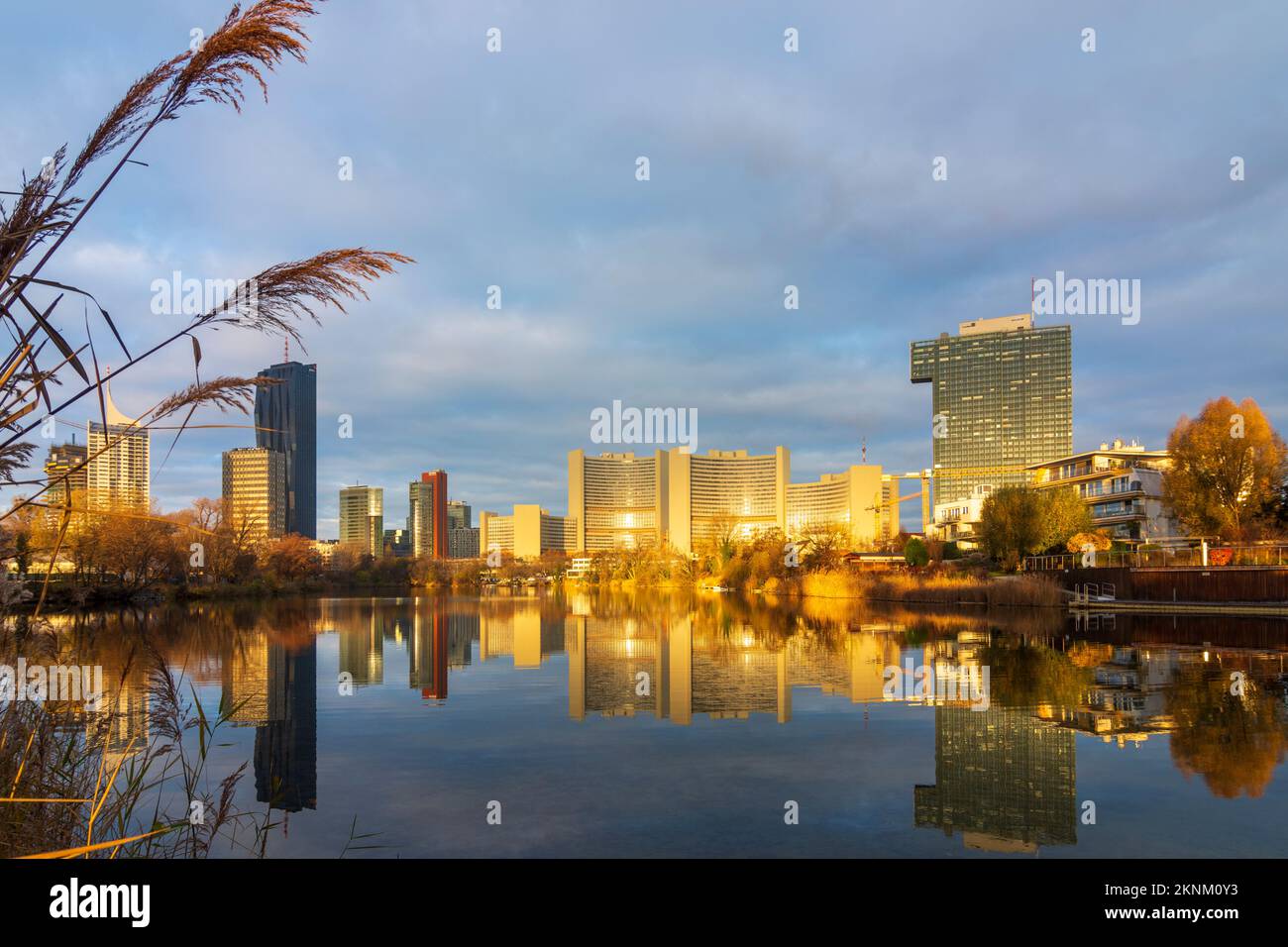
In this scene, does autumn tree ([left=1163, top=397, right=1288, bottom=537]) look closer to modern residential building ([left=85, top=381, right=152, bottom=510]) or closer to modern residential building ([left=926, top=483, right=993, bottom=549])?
modern residential building ([left=926, top=483, right=993, bottom=549])

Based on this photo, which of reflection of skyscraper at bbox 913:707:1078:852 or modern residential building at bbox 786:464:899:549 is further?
modern residential building at bbox 786:464:899:549

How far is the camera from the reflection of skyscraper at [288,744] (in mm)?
7973

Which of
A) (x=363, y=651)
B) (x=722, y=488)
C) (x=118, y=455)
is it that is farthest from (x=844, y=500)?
(x=118, y=455)

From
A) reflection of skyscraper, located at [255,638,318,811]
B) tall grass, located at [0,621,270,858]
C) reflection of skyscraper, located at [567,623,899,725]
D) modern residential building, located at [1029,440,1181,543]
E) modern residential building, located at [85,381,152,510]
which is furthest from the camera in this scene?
modern residential building, located at [1029,440,1181,543]

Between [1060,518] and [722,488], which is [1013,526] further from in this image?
[722,488]

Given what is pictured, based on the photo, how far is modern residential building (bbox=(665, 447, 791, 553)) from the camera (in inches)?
6929

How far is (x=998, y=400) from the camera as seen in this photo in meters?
189

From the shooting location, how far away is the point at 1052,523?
159 ft

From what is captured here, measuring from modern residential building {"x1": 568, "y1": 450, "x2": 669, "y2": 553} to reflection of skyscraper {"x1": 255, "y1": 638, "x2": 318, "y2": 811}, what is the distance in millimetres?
162758

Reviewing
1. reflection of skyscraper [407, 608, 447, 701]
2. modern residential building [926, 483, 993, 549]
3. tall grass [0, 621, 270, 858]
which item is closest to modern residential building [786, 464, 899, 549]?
modern residential building [926, 483, 993, 549]

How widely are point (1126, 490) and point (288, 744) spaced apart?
69.7 metres

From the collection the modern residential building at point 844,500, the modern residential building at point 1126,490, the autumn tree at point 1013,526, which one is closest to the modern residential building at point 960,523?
the modern residential building at point 1126,490
